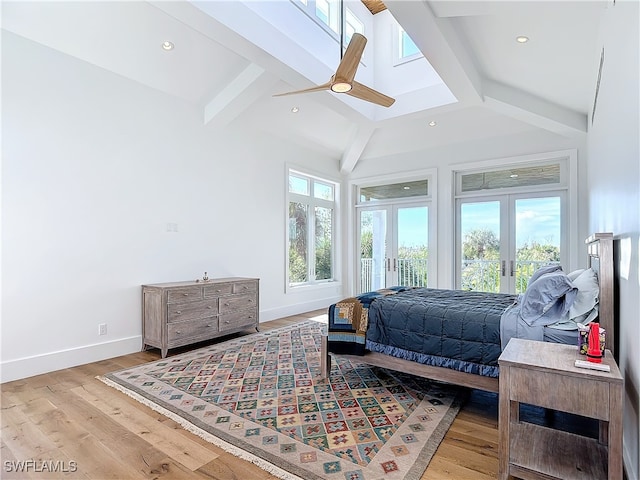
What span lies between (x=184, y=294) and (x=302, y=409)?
216 centimetres

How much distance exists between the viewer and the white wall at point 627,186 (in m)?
1.61

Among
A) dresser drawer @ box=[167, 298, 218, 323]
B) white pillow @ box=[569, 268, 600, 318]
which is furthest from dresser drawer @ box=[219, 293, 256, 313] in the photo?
white pillow @ box=[569, 268, 600, 318]

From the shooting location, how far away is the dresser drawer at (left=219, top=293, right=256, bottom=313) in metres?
4.54

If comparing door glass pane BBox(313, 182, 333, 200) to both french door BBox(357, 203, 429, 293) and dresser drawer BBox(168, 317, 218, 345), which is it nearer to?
french door BBox(357, 203, 429, 293)

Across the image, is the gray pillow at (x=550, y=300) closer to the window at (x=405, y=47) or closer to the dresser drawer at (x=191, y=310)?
the dresser drawer at (x=191, y=310)

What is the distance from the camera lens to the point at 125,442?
7.12ft

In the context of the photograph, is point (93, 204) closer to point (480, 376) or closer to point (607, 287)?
point (480, 376)

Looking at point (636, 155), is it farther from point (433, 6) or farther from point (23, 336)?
point (23, 336)

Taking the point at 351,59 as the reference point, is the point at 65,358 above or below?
below

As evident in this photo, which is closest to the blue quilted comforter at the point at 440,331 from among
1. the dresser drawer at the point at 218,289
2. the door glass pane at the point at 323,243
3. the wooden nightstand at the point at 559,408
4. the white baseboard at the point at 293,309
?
the wooden nightstand at the point at 559,408

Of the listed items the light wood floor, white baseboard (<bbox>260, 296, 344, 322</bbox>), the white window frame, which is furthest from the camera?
the white window frame

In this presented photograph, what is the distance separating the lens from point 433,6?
2.80m

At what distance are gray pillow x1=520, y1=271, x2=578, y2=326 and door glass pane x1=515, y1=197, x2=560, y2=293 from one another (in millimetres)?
3453

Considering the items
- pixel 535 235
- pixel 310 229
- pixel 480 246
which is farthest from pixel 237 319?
pixel 535 235
